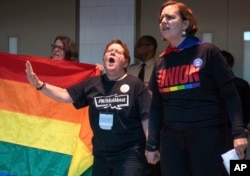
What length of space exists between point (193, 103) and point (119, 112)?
0.64m

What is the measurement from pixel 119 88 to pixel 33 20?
2.48 meters

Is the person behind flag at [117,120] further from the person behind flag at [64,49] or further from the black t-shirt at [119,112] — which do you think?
the person behind flag at [64,49]

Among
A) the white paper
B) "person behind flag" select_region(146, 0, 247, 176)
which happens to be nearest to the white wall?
"person behind flag" select_region(146, 0, 247, 176)

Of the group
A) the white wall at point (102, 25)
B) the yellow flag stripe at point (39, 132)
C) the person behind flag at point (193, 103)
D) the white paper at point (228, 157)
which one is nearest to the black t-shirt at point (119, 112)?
the person behind flag at point (193, 103)

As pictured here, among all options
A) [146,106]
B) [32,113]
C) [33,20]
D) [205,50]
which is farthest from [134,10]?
[205,50]

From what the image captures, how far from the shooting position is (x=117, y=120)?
286 cm

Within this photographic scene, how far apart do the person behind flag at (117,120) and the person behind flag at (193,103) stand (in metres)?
0.37

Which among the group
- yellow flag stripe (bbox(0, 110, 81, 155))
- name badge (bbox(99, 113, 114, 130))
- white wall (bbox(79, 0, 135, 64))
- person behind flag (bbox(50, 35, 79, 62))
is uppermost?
white wall (bbox(79, 0, 135, 64))

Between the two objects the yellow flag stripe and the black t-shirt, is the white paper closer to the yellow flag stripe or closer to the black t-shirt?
the black t-shirt

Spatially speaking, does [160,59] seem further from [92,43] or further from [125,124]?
[92,43]

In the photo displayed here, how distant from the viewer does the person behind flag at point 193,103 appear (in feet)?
7.68

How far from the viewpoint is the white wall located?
4.81 meters

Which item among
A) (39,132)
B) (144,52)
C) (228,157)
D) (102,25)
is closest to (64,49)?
(39,132)

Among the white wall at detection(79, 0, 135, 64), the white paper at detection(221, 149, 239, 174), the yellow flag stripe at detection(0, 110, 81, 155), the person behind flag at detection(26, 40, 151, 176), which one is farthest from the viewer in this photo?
the white wall at detection(79, 0, 135, 64)
